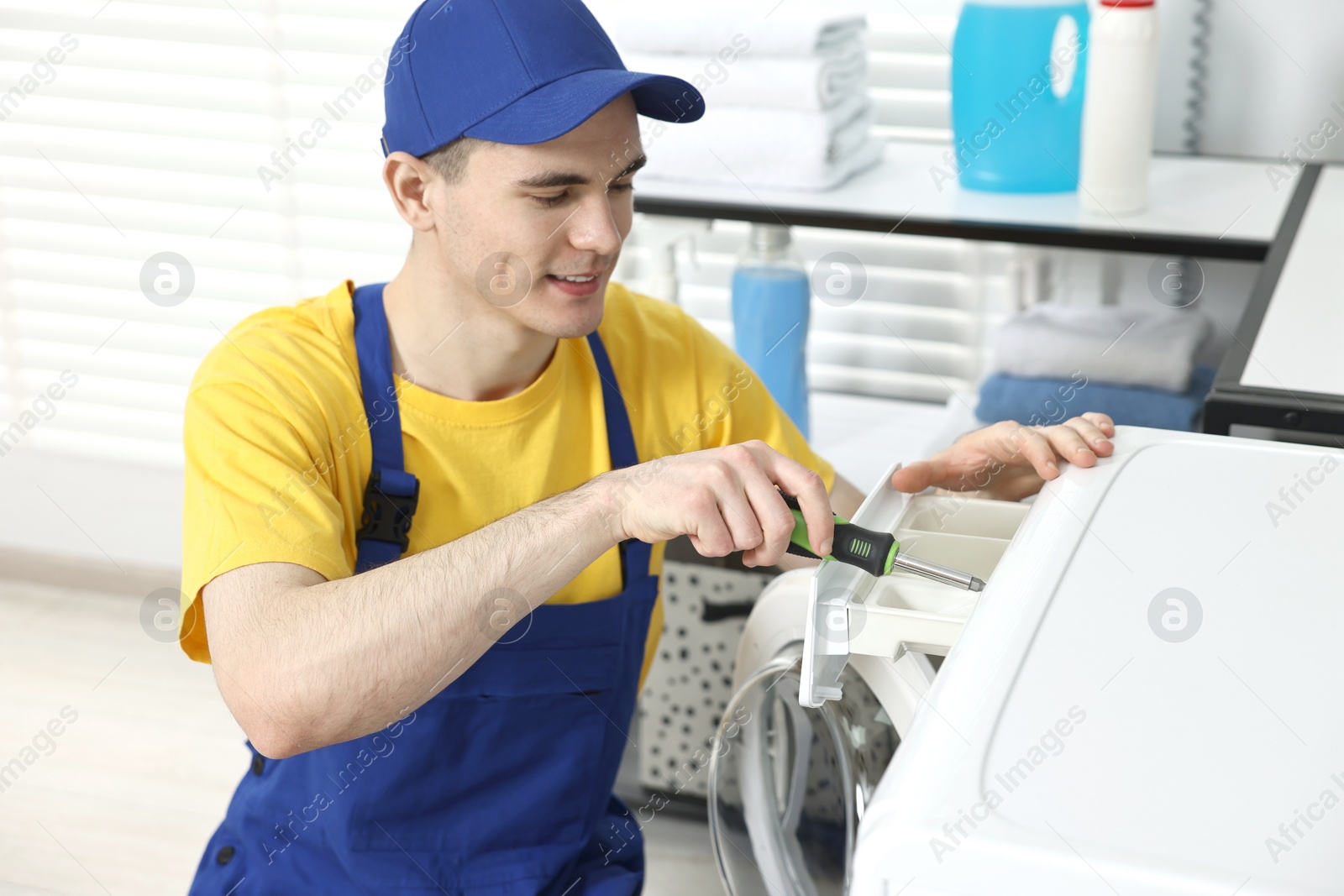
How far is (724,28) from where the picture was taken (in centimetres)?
175

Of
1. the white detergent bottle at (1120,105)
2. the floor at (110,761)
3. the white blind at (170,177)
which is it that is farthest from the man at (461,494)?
the white blind at (170,177)

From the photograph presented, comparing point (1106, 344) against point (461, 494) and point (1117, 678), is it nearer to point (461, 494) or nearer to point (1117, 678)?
A: point (461, 494)

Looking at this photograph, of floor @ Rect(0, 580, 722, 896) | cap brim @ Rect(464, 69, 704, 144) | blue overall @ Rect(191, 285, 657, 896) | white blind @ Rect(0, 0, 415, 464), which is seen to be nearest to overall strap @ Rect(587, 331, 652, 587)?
blue overall @ Rect(191, 285, 657, 896)

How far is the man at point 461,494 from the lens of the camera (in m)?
0.97

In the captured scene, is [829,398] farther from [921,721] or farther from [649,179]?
[921,721]

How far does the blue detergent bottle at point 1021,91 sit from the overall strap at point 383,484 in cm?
96

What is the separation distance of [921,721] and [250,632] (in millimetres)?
559

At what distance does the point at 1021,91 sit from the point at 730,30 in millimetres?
398

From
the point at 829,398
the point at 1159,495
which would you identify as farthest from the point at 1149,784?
the point at 829,398

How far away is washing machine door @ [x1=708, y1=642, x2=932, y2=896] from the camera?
4.04ft

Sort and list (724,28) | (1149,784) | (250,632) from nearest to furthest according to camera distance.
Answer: (1149,784) → (250,632) → (724,28)

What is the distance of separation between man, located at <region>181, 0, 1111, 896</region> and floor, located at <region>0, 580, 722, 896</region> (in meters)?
0.77

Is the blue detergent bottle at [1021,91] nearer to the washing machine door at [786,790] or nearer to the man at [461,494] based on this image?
the man at [461,494]

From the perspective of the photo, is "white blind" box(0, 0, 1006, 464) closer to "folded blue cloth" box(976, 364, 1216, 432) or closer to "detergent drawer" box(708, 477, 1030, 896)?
"folded blue cloth" box(976, 364, 1216, 432)
